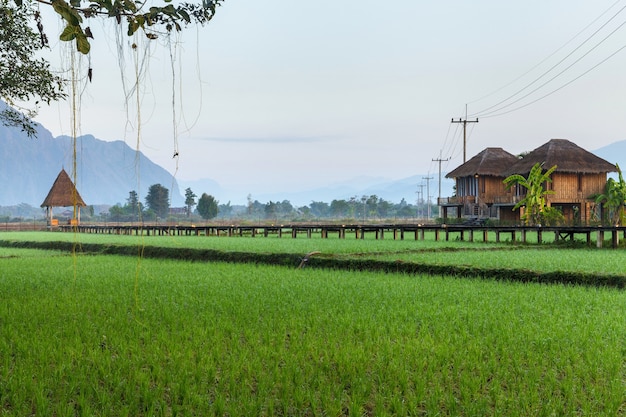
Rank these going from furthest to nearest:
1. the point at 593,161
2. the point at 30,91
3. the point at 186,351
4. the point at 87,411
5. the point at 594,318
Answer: the point at 593,161, the point at 30,91, the point at 594,318, the point at 186,351, the point at 87,411

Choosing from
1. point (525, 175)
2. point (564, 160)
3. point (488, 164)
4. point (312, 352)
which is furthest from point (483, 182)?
point (312, 352)

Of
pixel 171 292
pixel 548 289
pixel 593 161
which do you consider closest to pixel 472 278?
pixel 548 289

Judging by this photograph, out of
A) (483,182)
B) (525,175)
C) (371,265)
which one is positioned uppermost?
(525,175)

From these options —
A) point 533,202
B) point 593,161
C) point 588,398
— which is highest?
point 593,161

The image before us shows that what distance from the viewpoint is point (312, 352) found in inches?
242

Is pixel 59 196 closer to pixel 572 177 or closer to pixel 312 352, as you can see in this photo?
pixel 572 177

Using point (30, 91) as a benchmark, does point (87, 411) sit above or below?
below

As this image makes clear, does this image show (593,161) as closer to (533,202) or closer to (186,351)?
(533,202)

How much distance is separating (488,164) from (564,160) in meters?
6.38

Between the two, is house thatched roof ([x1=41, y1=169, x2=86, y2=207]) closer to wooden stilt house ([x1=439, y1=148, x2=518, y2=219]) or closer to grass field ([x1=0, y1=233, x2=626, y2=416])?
wooden stilt house ([x1=439, y1=148, x2=518, y2=219])

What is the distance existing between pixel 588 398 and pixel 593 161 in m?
39.6

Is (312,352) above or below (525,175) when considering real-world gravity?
below

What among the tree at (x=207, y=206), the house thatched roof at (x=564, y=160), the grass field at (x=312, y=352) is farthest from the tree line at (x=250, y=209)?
the grass field at (x=312, y=352)

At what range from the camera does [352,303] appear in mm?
9297
